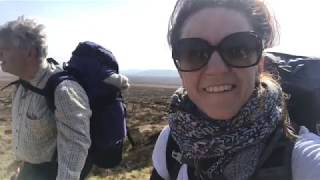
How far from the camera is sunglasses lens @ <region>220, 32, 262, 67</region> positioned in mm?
1764

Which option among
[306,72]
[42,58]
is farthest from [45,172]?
[306,72]

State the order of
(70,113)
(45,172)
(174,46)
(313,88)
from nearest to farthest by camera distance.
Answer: (174,46) < (313,88) < (70,113) < (45,172)

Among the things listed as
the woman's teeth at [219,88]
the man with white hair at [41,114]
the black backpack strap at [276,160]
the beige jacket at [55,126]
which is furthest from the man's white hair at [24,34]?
the black backpack strap at [276,160]

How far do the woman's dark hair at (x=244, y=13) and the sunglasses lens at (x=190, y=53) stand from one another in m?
0.07

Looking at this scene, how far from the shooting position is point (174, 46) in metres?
1.94

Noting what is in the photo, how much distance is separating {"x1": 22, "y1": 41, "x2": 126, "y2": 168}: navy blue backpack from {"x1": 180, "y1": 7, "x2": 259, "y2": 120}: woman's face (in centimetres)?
203

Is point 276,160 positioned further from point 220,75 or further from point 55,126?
point 55,126

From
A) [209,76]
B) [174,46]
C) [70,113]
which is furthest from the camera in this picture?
[70,113]

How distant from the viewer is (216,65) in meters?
1.78

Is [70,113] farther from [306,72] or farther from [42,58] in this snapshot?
[306,72]

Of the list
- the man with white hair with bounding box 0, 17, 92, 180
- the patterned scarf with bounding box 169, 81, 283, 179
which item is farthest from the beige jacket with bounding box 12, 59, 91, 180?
the patterned scarf with bounding box 169, 81, 283, 179

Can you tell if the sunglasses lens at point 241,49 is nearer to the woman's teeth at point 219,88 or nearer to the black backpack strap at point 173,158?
the woman's teeth at point 219,88

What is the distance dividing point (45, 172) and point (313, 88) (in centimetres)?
227

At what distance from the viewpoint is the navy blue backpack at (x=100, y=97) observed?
382cm
